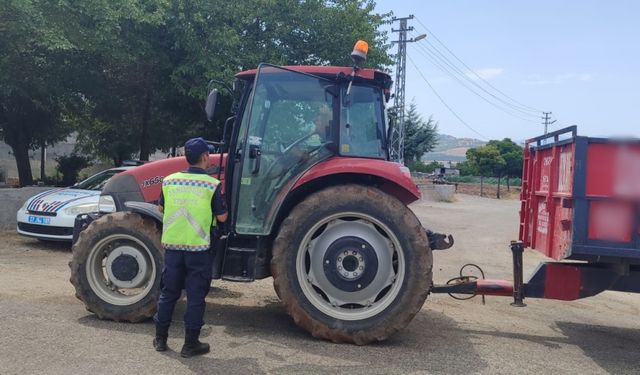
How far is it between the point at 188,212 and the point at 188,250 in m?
0.32

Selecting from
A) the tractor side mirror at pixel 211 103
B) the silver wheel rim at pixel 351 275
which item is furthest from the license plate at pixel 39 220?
the silver wheel rim at pixel 351 275

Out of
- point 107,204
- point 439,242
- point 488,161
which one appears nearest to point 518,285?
point 439,242

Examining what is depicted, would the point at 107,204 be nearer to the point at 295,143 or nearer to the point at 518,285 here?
the point at 295,143

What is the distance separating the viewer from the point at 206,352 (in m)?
4.81

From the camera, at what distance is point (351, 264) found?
530 centimetres

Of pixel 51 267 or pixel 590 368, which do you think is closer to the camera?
pixel 590 368

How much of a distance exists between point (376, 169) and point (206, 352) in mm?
2211

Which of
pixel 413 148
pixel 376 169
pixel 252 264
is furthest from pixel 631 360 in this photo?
pixel 413 148

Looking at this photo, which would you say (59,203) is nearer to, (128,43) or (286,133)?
(128,43)

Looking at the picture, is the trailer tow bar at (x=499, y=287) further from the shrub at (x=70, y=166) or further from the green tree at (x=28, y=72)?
the shrub at (x=70, y=166)

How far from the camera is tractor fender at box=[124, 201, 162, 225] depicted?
5.53 metres

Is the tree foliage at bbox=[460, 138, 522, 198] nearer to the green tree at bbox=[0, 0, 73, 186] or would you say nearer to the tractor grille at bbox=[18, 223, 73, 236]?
the green tree at bbox=[0, 0, 73, 186]

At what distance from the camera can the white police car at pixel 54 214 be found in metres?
10.0

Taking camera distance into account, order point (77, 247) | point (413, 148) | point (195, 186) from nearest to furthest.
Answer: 1. point (195, 186)
2. point (77, 247)
3. point (413, 148)
